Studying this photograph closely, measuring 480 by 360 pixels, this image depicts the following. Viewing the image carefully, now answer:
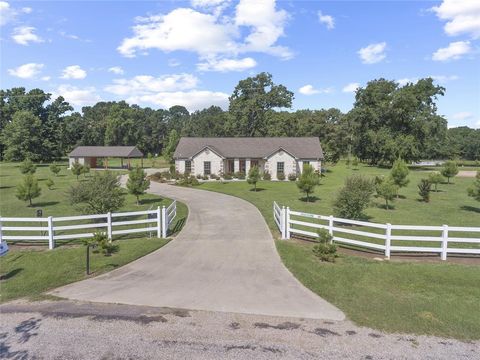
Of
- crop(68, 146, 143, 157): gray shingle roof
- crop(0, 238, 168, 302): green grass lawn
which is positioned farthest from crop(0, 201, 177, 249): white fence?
crop(68, 146, 143, 157): gray shingle roof

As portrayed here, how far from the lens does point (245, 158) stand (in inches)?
1740

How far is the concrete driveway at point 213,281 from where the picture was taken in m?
8.14

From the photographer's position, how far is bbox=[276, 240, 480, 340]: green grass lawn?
283 inches

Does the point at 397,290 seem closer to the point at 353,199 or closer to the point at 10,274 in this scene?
the point at 353,199

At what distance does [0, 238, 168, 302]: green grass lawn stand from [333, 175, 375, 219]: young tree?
826cm

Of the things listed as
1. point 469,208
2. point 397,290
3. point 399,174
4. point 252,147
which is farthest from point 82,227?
point 252,147

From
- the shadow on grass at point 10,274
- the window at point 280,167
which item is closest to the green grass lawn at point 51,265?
the shadow on grass at point 10,274

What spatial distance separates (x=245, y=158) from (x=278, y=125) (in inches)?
1080

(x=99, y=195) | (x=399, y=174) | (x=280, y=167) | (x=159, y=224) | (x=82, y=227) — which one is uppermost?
(x=280, y=167)

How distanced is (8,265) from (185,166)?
3351 cm

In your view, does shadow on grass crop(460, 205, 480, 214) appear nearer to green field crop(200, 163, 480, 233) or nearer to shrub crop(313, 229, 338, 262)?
green field crop(200, 163, 480, 233)

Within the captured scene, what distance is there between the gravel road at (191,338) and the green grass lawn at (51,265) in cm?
158

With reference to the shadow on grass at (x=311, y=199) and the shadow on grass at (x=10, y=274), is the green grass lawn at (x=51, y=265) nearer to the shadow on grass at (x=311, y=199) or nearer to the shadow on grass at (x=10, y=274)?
the shadow on grass at (x=10, y=274)

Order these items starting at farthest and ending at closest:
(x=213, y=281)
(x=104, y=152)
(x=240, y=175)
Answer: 1. (x=104, y=152)
2. (x=240, y=175)
3. (x=213, y=281)
